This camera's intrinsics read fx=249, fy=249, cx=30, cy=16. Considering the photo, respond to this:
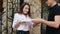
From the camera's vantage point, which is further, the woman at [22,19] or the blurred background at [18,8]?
the blurred background at [18,8]

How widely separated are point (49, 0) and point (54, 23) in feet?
1.21

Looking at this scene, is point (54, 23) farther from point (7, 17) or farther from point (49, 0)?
point (7, 17)

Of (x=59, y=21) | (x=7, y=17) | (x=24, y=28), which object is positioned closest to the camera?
(x=59, y=21)

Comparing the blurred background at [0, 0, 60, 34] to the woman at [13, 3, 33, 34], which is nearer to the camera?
the woman at [13, 3, 33, 34]

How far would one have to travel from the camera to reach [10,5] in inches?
245

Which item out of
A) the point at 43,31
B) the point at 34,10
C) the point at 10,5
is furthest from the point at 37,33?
the point at 10,5

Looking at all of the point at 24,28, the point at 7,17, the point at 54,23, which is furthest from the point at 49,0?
the point at 7,17

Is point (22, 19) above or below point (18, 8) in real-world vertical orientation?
below

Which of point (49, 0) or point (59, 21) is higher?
point (49, 0)

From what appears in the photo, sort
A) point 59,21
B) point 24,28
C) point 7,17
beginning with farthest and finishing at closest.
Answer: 1. point 7,17
2. point 24,28
3. point 59,21

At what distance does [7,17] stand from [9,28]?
1.13 feet

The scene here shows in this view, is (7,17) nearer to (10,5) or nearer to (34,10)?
(10,5)

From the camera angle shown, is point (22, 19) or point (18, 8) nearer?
point (22, 19)

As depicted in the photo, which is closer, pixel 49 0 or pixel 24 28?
pixel 49 0
